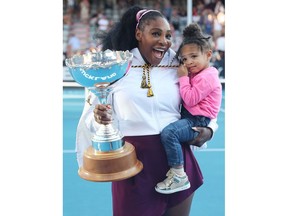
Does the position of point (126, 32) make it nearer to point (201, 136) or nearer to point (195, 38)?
point (195, 38)

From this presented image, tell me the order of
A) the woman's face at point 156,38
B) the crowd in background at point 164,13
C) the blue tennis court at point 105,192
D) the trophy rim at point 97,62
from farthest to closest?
the crowd in background at point 164,13
the blue tennis court at point 105,192
the woman's face at point 156,38
the trophy rim at point 97,62

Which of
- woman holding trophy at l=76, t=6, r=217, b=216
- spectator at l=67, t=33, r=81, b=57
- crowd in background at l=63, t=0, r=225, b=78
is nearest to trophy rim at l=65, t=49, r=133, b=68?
woman holding trophy at l=76, t=6, r=217, b=216

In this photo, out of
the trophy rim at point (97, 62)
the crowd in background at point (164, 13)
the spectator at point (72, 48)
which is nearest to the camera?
the trophy rim at point (97, 62)

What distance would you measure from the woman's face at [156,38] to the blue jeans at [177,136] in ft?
0.65

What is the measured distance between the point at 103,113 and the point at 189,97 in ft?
0.84

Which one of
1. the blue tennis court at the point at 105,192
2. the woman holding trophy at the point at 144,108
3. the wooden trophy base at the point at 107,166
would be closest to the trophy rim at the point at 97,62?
the woman holding trophy at the point at 144,108

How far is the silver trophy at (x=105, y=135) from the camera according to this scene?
0.94 m

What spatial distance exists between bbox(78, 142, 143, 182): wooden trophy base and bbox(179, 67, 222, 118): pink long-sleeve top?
237mm

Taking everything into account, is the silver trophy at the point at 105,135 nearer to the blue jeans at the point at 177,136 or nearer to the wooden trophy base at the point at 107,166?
the wooden trophy base at the point at 107,166
